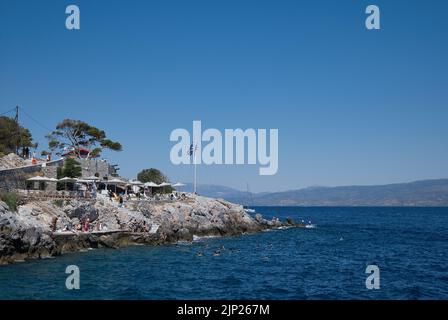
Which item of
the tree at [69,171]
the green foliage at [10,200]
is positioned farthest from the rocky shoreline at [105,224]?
the tree at [69,171]

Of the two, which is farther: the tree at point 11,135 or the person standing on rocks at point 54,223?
the tree at point 11,135

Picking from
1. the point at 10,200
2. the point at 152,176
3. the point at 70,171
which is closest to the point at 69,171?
the point at 70,171

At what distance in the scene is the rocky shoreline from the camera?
36.0m

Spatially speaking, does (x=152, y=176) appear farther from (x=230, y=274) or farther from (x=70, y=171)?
(x=230, y=274)

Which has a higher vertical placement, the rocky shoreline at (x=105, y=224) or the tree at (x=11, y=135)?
the tree at (x=11, y=135)

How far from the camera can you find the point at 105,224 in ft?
158

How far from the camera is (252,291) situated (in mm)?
27453

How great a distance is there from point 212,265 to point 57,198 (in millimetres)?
20298

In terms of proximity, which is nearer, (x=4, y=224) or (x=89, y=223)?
(x=4, y=224)

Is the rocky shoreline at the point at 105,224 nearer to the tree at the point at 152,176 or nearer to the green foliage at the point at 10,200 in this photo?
the green foliage at the point at 10,200

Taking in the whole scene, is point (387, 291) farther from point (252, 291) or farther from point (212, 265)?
point (212, 265)

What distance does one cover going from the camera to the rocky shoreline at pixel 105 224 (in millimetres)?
36000

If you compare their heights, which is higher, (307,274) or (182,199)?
(182,199)
